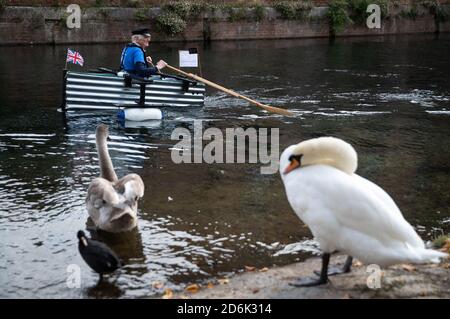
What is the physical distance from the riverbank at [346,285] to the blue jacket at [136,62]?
27.7 ft

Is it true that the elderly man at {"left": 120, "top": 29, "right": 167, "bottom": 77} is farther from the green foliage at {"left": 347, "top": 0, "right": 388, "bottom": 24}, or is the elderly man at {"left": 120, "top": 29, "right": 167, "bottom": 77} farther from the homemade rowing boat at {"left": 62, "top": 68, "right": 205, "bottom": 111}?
the green foliage at {"left": 347, "top": 0, "right": 388, "bottom": 24}

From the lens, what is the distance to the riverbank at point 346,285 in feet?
17.6

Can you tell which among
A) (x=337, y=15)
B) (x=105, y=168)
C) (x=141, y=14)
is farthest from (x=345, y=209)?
(x=337, y=15)

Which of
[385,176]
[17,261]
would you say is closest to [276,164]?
[385,176]

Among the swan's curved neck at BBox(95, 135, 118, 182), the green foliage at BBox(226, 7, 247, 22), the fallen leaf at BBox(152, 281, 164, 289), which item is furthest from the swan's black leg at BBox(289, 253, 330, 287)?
the green foliage at BBox(226, 7, 247, 22)

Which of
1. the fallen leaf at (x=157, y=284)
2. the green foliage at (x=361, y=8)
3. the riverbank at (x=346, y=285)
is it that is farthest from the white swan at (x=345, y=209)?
the green foliage at (x=361, y=8)

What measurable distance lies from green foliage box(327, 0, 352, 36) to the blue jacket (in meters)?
22.6

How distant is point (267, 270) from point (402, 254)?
69.2 inches

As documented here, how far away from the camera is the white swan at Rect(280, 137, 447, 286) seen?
5012 mm

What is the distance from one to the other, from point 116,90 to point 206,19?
19.1 meters

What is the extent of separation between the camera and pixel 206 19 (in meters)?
32.2

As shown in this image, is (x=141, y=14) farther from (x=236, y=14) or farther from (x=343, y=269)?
(x=343, y=269)

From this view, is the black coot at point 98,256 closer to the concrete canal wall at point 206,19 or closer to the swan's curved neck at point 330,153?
the swan's curved neck at point 330,153
